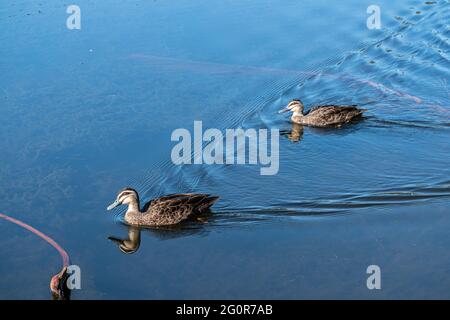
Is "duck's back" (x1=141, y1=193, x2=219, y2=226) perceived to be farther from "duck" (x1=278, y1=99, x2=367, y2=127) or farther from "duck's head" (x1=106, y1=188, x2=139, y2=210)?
"duck" (x1=278, y1=99, x2=367, y2=127)

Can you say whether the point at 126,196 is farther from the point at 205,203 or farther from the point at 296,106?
the point at 296,106

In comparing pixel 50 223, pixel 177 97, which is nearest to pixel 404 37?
pixel 177 97

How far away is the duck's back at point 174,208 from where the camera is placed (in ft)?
40.3

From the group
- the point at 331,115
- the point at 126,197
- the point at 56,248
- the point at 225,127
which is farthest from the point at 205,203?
the point at 331,115

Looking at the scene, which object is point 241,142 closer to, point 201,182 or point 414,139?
point 201,182

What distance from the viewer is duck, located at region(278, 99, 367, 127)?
15648 mm

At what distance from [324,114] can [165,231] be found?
5.01 m

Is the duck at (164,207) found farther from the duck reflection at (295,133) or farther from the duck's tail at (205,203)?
the duck reflection at (295,133)

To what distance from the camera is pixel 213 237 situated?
11.9 m

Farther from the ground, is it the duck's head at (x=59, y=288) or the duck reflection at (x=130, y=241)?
the duck reflection at (x=130, y=241)

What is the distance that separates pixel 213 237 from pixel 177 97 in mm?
5098

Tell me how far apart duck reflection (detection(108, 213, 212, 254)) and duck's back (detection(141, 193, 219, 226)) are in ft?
0.33

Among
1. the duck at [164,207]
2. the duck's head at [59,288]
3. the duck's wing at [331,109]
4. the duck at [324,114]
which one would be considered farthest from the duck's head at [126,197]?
the duck's wing at [331,109]

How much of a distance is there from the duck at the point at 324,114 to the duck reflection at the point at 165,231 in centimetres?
427
